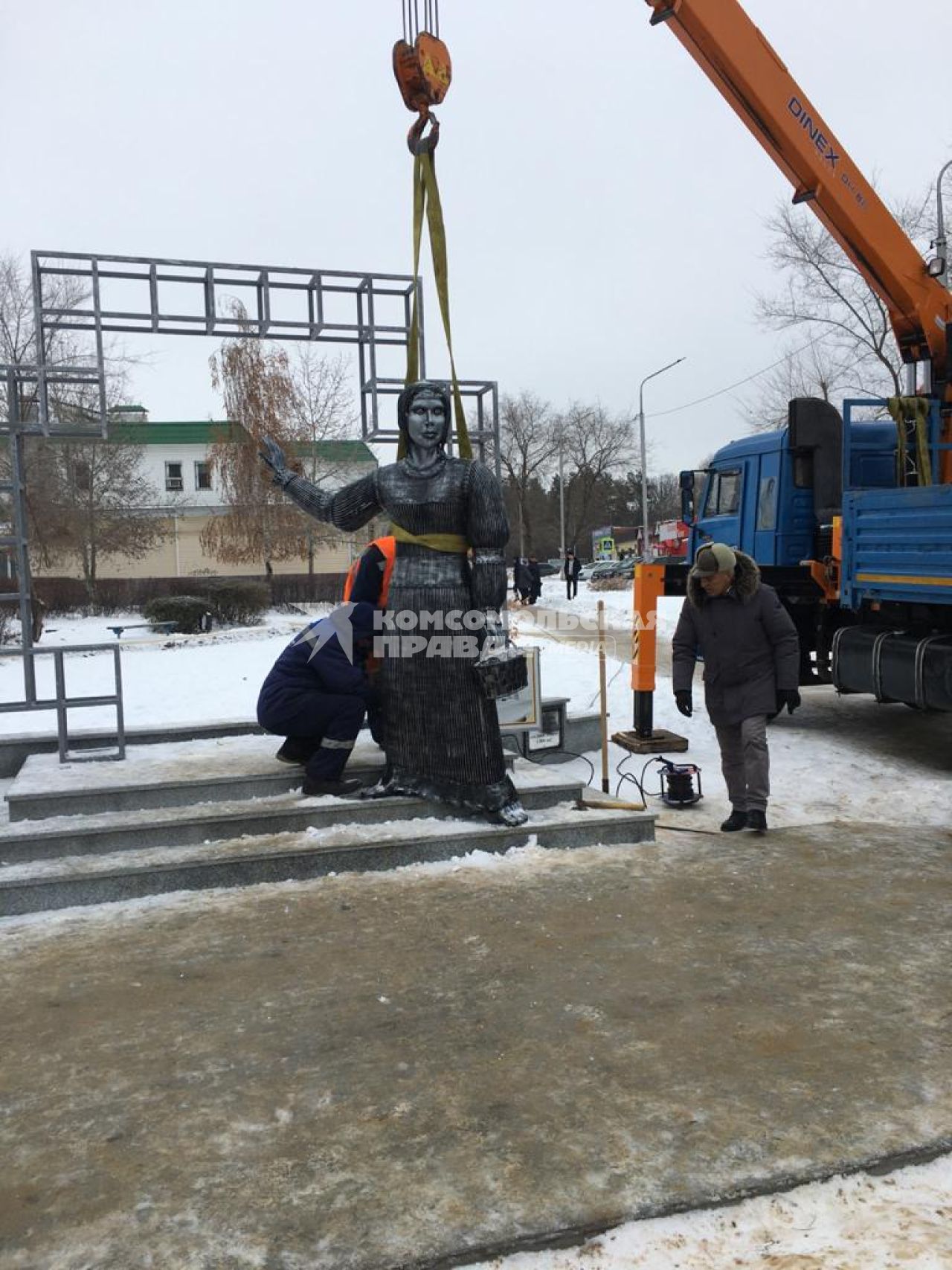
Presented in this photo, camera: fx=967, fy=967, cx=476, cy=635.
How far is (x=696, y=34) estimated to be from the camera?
316 inches

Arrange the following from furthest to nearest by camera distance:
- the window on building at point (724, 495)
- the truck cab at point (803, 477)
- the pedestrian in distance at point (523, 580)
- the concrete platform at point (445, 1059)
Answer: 1. the pedestrian in distance at point (523, 580)
2. the window on building at point (724, 495)
3. the truck cab at point (803, 477)
4. the concrete platform at point (445, 1059)

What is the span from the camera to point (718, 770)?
7.64m

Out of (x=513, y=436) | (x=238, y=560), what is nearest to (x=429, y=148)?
(x=238, y=560)

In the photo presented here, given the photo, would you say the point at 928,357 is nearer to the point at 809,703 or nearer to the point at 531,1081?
the point at 809,703

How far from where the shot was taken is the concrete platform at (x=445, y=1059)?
2367 mm

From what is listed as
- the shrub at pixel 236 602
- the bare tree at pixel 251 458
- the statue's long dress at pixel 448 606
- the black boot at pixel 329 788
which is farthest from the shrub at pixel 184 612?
the statue's long dress at pixel 448 606

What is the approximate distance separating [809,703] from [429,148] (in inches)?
301

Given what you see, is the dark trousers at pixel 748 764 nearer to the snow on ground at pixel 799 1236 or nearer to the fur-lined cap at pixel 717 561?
the fur-lined cap at pixel 717 561

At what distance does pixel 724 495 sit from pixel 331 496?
18.3 ft

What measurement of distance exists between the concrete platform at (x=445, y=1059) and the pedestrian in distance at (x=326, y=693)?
3.09ft

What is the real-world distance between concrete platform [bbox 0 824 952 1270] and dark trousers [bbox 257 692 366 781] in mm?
933

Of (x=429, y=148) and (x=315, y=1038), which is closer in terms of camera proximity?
(x=315, y=1038)

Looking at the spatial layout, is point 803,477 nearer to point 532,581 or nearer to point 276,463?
point 276,463

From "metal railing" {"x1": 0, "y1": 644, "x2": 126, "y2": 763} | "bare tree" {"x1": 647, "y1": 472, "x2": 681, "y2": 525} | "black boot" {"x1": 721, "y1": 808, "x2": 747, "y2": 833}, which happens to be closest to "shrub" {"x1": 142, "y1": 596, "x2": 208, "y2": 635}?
"metal railing" {"x1": 0, "y1": 644, "x2": 126, "y2": 763}
